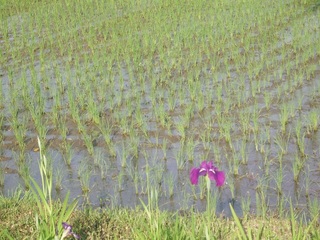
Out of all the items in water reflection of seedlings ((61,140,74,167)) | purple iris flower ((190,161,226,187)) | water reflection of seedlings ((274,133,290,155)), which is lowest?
purple iris flower ((190,161,226,187))

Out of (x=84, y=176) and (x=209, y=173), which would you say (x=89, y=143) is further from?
(x=209, y=173)

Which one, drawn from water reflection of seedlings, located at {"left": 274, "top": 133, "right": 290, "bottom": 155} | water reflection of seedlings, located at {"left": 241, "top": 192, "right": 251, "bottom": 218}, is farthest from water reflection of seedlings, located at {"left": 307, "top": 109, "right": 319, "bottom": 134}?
water reflection of seedlings, located at {"left": 241, "top": 192, "right": 251, "bottom": 218}

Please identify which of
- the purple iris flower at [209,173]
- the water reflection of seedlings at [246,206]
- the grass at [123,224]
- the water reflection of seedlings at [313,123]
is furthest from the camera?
the water reflection of seedlings at [313,123]

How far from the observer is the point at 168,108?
5.62 m

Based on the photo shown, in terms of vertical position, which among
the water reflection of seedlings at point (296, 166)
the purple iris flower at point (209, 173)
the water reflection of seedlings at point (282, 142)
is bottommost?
the water reflection of seedlings at point (296, 166)

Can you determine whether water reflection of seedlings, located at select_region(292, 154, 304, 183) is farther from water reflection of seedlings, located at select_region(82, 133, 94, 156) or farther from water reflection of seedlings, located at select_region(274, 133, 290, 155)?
water reflection of seedlings, located at select_region(82, 133, 94, 156)

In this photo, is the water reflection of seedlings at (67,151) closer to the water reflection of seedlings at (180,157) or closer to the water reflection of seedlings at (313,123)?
the water reflection of seedlings at (180,157)

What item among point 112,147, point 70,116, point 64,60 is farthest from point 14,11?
point 112,147

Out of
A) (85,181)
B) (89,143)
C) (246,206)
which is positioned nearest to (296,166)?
(246,206)

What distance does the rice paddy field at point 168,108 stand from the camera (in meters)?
4.14

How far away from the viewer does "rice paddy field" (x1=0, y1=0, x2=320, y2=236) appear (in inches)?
163

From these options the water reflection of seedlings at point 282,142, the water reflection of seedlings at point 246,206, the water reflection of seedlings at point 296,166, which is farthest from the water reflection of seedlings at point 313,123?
the water reflection of seedlings at point 246,206

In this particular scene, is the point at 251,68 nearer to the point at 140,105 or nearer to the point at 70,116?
the point at 140,105

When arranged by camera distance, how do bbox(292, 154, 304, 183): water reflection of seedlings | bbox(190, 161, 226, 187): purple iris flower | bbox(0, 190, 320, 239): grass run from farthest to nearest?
bbox(292, 154, 304, 183): water reflection of seedlings → bbox(0, 190, 320, 239): grass → bbox(190, 161, 226, 187): purple iris flower
